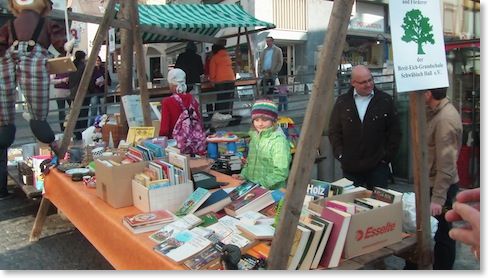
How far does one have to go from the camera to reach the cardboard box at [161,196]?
3010mm

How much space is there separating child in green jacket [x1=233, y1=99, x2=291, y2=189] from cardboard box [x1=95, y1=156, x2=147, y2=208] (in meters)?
0.91

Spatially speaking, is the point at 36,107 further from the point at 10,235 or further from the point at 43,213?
the point at 10,235

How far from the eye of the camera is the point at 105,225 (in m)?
3.04

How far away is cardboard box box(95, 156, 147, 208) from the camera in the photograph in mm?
3205

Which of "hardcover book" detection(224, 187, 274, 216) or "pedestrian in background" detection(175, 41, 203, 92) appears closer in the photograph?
"hardcover book" detection(224, 187, 274, 216)

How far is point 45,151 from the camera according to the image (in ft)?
18.0

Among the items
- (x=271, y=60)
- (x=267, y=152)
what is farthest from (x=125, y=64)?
(x=271, y=60)

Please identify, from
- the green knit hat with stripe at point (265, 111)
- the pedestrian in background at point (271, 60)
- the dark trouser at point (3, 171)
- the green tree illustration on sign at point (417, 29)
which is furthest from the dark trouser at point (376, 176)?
the pedestrian in background at point (271, 60)

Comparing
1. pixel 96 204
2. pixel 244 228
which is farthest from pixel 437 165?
pixel 96 204

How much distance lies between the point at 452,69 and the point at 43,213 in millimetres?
5044

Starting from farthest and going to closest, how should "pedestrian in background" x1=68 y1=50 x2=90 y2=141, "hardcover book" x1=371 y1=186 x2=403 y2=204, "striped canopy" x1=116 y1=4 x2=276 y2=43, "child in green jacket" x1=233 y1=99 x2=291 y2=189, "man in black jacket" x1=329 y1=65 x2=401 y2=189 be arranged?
"striped canopy" x1=116 y1=4 x2=276 y2=43
"pedestrian in background" x1=68 y1=50 x2=90 y2=141
"man in black jacket" x1=329 y1=65 x2=401 y2=189
"child in green jacket" x1=233 y1=99 x2=291 y2=189
"hardcover book" x1=371 y1=186 x2=403 y2=204

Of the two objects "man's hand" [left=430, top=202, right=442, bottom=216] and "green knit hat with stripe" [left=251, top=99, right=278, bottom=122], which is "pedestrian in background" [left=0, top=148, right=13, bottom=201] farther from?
"man's hand" [left=430, top=202, right=442, bottom=216]

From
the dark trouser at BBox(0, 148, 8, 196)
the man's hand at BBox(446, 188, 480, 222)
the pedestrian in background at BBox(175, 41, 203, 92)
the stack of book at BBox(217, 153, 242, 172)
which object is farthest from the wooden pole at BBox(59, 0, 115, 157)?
the pedestrian in background at BBox(175, 41, 203, 92)

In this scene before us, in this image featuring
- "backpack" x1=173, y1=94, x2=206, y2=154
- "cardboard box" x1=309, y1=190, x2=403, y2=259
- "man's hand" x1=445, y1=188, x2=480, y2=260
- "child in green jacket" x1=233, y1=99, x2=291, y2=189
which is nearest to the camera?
"man's hand" x1=445, y1=188, x2=480, y2=260
